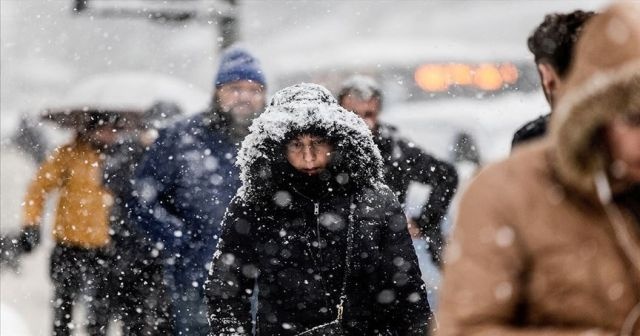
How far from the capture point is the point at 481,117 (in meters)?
16.7

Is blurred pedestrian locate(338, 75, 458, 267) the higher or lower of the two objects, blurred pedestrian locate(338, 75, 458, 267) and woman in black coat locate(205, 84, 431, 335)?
the higher

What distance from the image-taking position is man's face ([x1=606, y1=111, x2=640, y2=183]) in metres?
1.84

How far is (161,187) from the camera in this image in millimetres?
5352

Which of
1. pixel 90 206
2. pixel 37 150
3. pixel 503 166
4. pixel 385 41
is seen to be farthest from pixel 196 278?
pixel 385 41

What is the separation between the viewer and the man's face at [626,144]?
1843 mm

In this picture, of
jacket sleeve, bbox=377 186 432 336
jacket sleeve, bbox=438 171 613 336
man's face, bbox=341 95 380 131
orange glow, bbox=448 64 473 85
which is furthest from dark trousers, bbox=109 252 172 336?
orange glow, bbox=448 64 473 85

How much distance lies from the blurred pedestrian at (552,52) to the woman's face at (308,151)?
3.56 feet

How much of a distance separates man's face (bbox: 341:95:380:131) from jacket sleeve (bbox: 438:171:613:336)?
385cm

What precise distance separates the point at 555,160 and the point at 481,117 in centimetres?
1496

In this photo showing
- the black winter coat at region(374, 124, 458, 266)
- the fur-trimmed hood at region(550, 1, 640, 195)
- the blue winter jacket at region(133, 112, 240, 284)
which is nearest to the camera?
the fur-trimmed hood at region(550, 1, 640, 195)

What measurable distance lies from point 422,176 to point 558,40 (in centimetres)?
340

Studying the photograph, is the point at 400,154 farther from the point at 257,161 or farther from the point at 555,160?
the point at 555,160

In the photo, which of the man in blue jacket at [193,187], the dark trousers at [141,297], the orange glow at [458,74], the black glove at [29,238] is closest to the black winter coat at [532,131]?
the man in blue jacket at [193,187]

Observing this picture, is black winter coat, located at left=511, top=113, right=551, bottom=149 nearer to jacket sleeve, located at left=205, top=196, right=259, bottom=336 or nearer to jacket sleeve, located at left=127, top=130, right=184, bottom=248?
jacket sleeve, located at left=205, top=196, right=259, bottom=336
